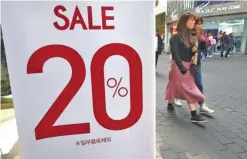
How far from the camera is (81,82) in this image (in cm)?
103

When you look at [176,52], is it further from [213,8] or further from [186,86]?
[213,8]

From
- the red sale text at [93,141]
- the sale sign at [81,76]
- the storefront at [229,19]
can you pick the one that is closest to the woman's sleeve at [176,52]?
the sale sign at [81,76]

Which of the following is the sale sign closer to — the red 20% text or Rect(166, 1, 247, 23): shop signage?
the red 20% text

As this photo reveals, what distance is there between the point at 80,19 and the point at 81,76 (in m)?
0.25

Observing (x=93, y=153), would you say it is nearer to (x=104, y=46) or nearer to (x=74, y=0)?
(x=104, y=46)

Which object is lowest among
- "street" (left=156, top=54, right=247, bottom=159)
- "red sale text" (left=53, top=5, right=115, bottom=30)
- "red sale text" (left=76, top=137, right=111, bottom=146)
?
"street" (left=156, top=54, right=247, bottom=159)

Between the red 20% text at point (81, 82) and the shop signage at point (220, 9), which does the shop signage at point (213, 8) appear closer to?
the shop signage at point (220, 9)

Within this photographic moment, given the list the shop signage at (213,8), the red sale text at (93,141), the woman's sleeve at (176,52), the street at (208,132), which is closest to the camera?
the red sale text at (93,141)

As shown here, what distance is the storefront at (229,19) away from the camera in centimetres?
1505

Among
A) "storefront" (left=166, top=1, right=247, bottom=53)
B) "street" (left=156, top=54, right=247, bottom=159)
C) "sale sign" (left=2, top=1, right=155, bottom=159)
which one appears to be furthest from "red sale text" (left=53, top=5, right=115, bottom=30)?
"storefront" (left=166, top=1, right=247, bottom=53)

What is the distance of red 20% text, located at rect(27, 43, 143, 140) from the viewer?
98cm

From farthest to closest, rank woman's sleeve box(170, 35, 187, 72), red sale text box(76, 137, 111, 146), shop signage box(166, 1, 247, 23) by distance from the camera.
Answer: shop signage box(166, 1, 247, 23)
woman's sleeve box(170, 35, 187, 72)
red sale text box(76, 137, 111, 146)

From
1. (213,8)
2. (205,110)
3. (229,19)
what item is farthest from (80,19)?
(213,8)

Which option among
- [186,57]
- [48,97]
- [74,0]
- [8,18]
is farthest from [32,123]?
[186,57]
